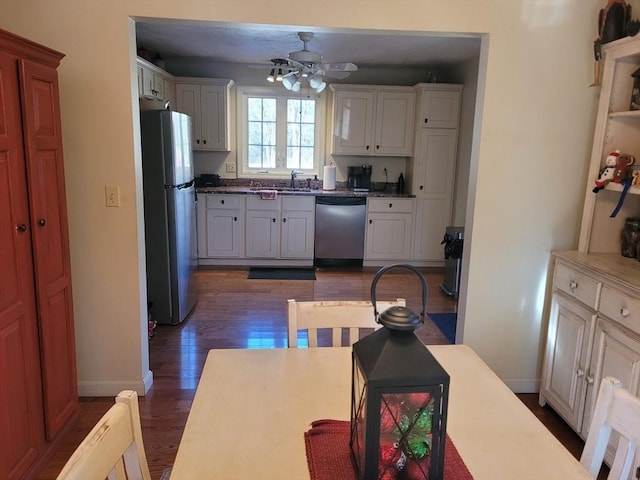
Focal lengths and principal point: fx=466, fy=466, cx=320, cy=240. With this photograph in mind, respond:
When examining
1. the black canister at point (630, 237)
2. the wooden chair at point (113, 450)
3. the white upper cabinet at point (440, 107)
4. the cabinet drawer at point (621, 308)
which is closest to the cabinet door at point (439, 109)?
the white upper cabinet at point (440, 107)

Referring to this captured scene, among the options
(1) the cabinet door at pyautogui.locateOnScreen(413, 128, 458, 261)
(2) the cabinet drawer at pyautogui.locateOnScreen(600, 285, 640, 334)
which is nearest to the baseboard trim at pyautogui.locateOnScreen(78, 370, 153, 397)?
(2) the cabinet drawer at pyautogui.locateOnScreen(600, 285, 640, 334)

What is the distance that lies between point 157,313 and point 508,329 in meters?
2.59

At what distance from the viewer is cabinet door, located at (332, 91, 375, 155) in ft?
18.0

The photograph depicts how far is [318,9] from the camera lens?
236 cm

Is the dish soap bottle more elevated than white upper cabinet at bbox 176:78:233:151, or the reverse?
white upper cabinet at bbox 176:78:233:151

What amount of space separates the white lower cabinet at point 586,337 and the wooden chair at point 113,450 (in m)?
1.74

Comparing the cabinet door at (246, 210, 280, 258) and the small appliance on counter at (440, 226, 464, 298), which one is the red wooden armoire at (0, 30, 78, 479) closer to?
the cabinet door at (246, 210, 280, 258)

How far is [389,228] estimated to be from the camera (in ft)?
18.3

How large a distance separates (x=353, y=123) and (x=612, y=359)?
4.11 meters

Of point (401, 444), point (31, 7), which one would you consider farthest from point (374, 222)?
point (401, 444)

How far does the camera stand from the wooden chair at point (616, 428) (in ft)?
3.20

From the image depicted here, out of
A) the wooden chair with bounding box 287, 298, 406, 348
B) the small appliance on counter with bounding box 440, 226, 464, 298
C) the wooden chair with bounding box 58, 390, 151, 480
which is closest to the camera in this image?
the wooden chair with bounding box 58, 390, 151, 480

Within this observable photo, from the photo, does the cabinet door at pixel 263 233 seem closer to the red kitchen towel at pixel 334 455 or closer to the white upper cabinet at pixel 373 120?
the white upper cabinet at pixel 373 120

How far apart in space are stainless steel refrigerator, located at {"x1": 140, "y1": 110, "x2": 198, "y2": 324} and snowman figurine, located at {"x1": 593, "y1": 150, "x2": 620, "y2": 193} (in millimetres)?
2743
